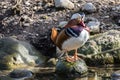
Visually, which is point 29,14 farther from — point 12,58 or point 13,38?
point 12,58

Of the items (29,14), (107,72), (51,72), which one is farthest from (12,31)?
(107,72)

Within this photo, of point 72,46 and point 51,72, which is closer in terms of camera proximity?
point 72,46

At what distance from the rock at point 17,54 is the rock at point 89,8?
63.3 inches

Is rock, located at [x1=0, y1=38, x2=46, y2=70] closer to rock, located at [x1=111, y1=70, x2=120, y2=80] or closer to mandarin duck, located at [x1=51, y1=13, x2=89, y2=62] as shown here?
mandarin duck, located at [x1=51, y1=13, x2=89, y2=62]

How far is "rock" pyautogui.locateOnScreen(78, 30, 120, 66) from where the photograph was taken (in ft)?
30.3

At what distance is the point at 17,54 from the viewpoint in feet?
30.8

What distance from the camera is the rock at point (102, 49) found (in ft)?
30.3

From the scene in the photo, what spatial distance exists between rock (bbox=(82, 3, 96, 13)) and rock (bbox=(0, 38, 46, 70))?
1.61 meters

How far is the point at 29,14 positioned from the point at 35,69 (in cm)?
211

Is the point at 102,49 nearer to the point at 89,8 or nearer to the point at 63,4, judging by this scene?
the point at 89,8

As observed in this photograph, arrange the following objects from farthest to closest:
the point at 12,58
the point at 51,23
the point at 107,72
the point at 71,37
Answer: the point at 51,23
the point at 12,58
the point at 107,72
the point at 71,37

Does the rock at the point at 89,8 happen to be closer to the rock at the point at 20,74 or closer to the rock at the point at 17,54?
the rock at the point at 17,54

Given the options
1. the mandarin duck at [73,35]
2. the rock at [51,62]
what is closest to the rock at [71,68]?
the mandarin duck at [73,35]

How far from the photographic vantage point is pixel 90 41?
31.1ft
